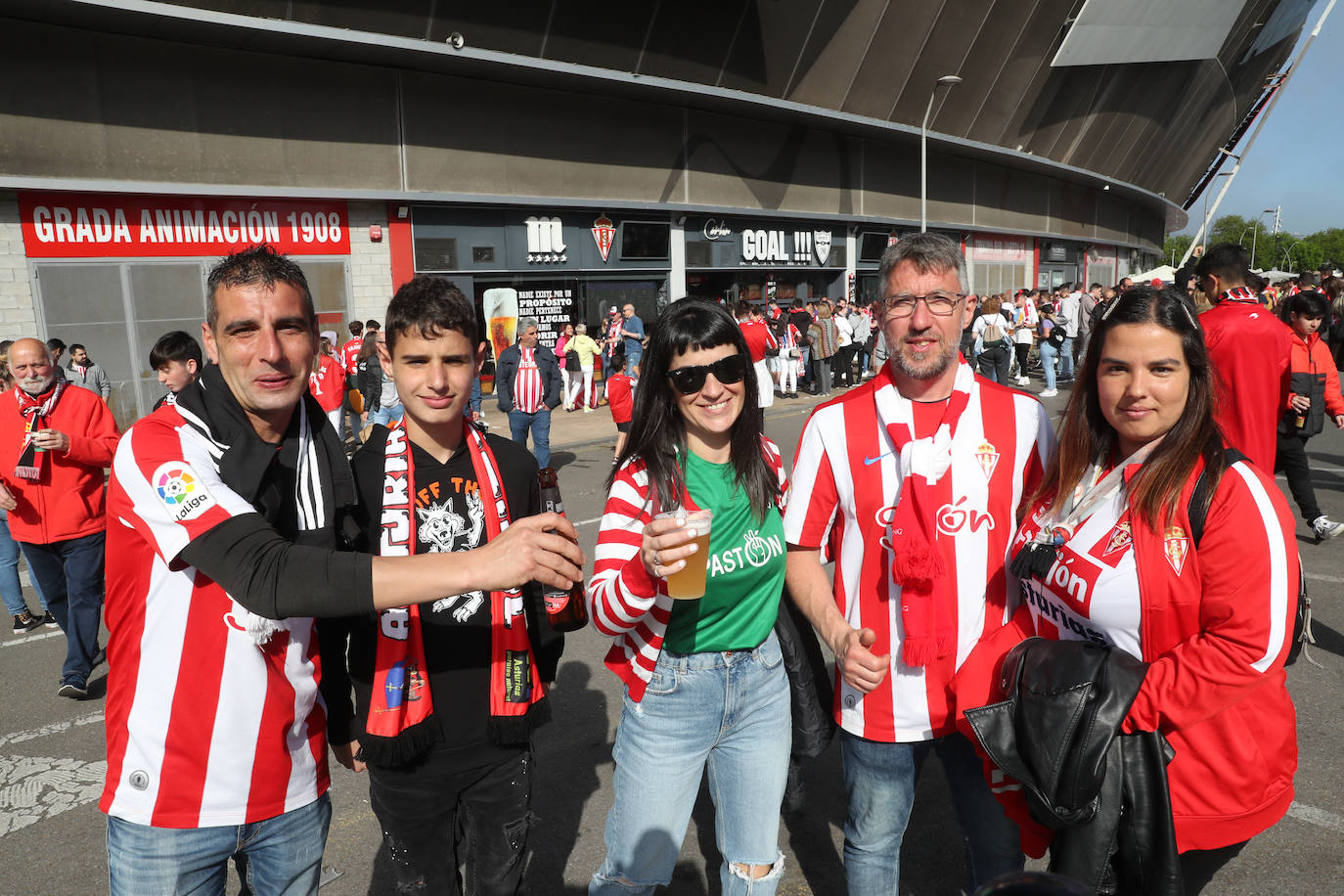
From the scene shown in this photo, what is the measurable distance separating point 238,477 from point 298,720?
648 mm

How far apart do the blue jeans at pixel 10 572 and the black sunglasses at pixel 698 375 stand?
534cm

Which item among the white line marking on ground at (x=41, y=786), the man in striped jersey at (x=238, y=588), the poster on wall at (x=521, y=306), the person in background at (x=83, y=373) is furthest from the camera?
the poster on wall at (x=521, y=306)

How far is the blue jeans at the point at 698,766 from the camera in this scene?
2264 mm

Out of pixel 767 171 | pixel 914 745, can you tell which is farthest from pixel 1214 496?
pixel 767 171

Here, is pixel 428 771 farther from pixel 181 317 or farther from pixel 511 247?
pixel 511 247

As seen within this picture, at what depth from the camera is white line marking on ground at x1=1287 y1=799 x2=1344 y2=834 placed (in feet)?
10.7

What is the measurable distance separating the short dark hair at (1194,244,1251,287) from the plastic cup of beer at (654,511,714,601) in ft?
14.6

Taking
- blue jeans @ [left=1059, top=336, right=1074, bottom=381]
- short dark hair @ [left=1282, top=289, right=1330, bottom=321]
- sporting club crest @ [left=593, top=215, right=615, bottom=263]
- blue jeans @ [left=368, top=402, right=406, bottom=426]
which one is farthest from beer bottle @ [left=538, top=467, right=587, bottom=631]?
blue jeans @ [left=1059, top=336, right=1074, bottom=381]

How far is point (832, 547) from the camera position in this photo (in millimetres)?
2701

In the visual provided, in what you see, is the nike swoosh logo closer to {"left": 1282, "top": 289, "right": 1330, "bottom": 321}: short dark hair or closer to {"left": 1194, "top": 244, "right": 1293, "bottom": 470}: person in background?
{"left": 1194, "top": 244, "right": 1293, "bottom": 470}: person in background

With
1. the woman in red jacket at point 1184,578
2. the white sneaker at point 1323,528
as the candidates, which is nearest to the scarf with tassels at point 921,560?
the woman in red jacket at point 1184,578

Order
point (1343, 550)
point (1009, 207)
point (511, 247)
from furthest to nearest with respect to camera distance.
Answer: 1. point (1009, 207)
2. point (511, 247)
3. point (1343, 550)

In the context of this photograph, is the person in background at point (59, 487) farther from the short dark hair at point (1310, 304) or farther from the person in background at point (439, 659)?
the short dark hair at point (1310, 304)

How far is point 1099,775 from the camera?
1.79 m
